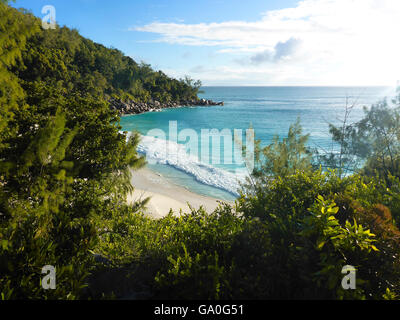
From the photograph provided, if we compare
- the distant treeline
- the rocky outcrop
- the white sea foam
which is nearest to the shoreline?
the white sea foam

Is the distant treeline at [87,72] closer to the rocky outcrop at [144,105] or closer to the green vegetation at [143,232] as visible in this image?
the rocky outcrop at [144,105]

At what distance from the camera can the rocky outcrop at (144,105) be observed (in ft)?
178

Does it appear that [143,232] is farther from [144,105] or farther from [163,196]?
[144,105]

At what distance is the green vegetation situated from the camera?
12.4 feet

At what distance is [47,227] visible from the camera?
546 cm

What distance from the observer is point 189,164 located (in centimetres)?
2272

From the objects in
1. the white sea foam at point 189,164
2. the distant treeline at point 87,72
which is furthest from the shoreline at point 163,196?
the distant treeline at point 87,72

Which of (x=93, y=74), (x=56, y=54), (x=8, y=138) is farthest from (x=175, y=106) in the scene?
(x=8, y=138)

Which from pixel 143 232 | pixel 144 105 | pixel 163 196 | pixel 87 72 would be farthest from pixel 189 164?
pixel 87 72

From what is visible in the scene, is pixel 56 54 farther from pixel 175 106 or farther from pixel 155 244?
pixel 155 244

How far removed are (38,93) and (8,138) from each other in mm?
4538

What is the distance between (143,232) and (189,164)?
54.7 ft

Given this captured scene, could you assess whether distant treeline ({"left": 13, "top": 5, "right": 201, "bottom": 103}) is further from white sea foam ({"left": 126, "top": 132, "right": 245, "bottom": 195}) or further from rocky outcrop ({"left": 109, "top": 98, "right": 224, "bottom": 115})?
white sea foam ({"left": 126, "top": 132, "right": 245, "bottom": 195})

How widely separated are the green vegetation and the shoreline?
17.4 feet
